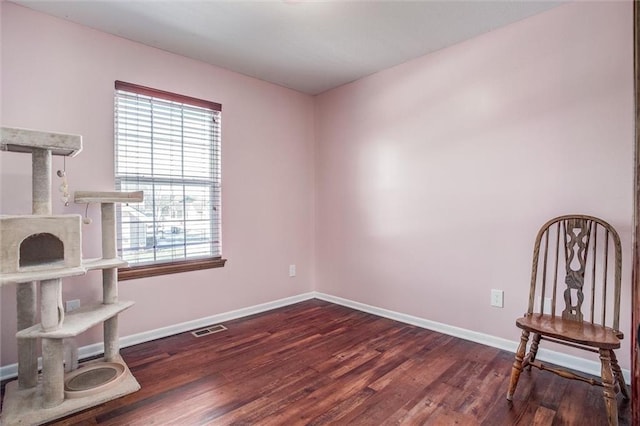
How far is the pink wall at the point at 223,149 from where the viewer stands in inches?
83.4

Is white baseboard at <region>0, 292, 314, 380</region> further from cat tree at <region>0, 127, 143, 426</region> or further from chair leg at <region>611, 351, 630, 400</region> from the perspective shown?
chair leg at <region>611, 351, 630, 400</region>

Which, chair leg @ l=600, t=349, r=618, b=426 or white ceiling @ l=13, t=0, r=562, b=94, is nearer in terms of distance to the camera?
chair leg @ l=600, t=349, r=618, b=426

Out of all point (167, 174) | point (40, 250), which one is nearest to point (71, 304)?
point (40, 250)

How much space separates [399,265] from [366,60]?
1884 mm

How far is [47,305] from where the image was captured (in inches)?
66.5

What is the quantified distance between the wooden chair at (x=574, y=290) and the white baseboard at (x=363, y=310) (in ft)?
0.64

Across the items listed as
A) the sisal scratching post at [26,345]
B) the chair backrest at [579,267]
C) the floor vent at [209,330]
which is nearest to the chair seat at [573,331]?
the chair backrest at [579,267]

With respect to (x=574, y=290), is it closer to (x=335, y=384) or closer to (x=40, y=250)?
(x=335, y=384)

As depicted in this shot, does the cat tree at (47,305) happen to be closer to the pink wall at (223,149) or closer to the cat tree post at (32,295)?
the cat tree post at (32,295)

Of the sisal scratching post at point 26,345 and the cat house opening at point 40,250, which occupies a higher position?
the cat house opening at point 40,250

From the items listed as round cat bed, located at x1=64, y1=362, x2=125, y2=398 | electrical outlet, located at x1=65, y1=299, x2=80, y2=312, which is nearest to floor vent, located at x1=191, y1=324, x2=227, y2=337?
round cat bed, located at x1=64, y1=362, x2=125, y2=398

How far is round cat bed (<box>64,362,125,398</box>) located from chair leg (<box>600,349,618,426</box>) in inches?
100

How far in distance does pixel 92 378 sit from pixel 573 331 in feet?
8.87

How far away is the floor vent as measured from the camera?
2.75 metres
